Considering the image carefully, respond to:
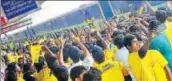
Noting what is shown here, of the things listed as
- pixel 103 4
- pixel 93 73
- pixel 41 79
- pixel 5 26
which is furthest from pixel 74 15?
pixel 93 73

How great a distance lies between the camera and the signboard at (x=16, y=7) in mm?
11469

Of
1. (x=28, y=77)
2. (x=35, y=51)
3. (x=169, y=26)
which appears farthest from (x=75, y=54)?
(x=35, y=51)

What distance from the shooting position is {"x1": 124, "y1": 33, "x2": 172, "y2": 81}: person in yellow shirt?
638cm

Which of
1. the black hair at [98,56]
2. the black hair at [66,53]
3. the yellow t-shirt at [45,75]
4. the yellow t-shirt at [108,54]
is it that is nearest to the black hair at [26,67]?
the black hair at [66,53]

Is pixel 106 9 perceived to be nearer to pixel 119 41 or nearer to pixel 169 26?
pixel 169 26

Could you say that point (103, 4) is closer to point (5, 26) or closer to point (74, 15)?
point (74, 15)

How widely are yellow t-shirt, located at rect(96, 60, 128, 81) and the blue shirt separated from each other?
418mm

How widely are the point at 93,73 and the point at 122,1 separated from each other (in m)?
6.96

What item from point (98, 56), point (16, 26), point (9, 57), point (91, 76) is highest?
point (91, 76)

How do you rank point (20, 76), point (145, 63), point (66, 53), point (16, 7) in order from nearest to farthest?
point (145, 63)
point (66, 53)
point (20, 76)
point (16, 7)

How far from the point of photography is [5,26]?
12.0 m

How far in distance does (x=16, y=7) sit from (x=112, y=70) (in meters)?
5.16

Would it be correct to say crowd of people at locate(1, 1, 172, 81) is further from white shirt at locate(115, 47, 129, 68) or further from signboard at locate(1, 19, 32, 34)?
signboard at locate(1, 19, 32, 34)

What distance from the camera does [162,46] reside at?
675 cm
